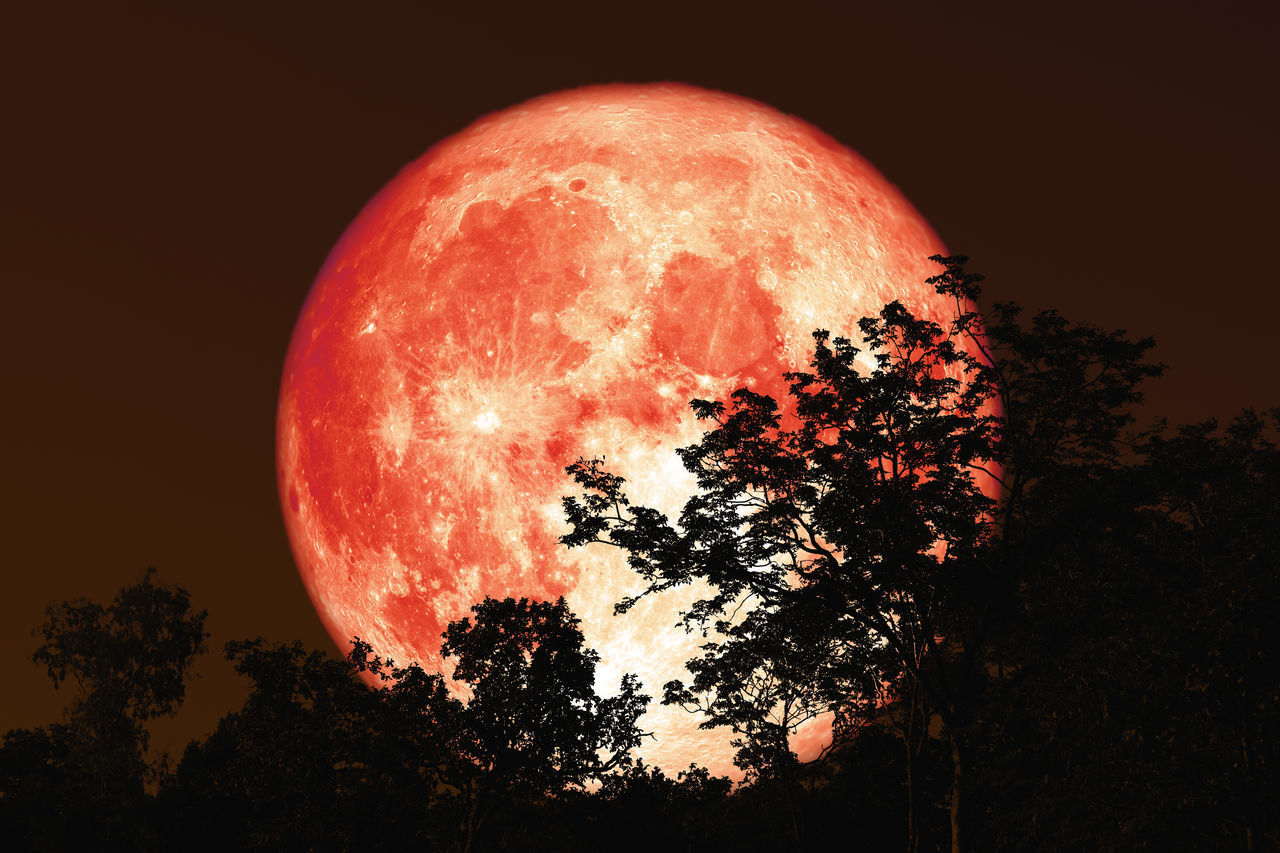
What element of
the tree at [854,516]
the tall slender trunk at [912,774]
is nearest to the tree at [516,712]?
the tree at [854,516]

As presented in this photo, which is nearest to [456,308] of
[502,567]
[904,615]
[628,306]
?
[628,306]

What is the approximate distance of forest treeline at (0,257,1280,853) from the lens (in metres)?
19.6

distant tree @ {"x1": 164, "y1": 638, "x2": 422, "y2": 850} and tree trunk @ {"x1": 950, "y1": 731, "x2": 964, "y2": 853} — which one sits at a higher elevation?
distant tree @ {"x1": 164, "y1": 638, "x2": 422, "y2": 850}

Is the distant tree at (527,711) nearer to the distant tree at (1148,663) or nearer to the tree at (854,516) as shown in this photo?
the tree at (854,516)

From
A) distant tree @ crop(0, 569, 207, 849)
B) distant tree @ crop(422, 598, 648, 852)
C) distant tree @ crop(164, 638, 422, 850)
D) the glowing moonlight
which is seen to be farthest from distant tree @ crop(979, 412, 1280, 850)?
distant tree @ crop(0, 569, 207, 849)

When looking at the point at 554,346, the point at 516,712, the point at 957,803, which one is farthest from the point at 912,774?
the point at 554,346

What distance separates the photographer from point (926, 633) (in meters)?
21.5

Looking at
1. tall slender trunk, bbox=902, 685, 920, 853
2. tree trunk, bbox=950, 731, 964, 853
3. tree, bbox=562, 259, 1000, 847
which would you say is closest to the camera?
tree trunk, bbox=950, 731, 964, 853

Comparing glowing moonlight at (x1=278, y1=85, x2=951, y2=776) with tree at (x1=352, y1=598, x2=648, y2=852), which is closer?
tree at (x1=352, y1=598, x2=648, y2=852)

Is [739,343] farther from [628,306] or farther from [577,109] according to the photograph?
[577,109]

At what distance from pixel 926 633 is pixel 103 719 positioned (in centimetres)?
3406

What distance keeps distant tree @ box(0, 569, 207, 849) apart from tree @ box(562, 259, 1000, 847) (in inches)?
1048

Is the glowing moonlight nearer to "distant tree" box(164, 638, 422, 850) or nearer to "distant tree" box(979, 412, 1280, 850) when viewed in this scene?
"distant tree" box(164, 638, 422, 850)

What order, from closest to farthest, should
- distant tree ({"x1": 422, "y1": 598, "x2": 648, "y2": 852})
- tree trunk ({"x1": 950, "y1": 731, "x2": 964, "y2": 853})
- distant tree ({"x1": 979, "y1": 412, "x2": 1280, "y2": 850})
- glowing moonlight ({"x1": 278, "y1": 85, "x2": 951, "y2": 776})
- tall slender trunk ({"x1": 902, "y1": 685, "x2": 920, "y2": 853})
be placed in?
distant tree ({"x1": 979, "y1": 412, "x2": 1280, "y2": 850}) → tree trunk ({"x1": 950, "y1": 731, "x2": 964, "y2": 853}) → tall slender trunk ({"x1": 902, "y1": 685, "x2": 920, "y2": 853}) → distant tree ({"x1": 422, "y1": 598, "x2": 648, "y2": 852}) → glowing moonlight ({"x1": 278, "y1": 85, "x2": 951, "y2": 776})
